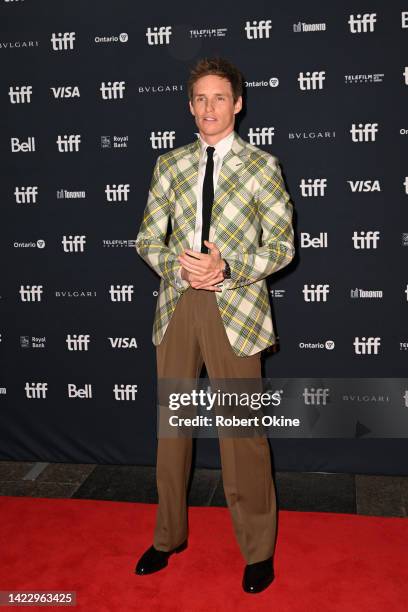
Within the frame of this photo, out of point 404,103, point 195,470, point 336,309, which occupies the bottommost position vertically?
point 195,470

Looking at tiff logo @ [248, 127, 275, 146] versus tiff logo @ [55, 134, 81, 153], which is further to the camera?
tiff logo @ [55, 134, 81, 153]

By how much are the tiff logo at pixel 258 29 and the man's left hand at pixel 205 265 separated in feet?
5.02

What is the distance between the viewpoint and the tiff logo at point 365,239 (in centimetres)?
343

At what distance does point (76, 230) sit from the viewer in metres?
3.71

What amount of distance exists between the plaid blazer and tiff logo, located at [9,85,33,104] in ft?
4.96

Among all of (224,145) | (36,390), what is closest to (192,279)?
(224,145)

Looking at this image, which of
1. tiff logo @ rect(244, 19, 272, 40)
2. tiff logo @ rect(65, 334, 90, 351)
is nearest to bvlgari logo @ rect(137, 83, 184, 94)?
tiff logo @ rect(244, 19, 272, 40)

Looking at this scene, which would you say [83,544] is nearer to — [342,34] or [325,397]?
[325,397]

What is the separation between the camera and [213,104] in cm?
244

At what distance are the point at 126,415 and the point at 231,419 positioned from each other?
4.76 feet

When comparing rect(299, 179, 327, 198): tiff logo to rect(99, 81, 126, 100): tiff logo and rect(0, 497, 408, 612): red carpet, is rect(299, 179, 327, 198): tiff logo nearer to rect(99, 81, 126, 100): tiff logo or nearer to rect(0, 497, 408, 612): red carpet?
rect(99, 81, 126, 100): tiff logo

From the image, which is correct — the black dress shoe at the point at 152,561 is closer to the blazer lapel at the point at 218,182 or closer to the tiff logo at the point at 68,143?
the blazer lapel at the point at 218,182

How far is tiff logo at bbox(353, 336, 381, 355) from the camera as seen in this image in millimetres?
3523

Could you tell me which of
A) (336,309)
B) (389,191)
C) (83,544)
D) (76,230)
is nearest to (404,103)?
(389,191)
